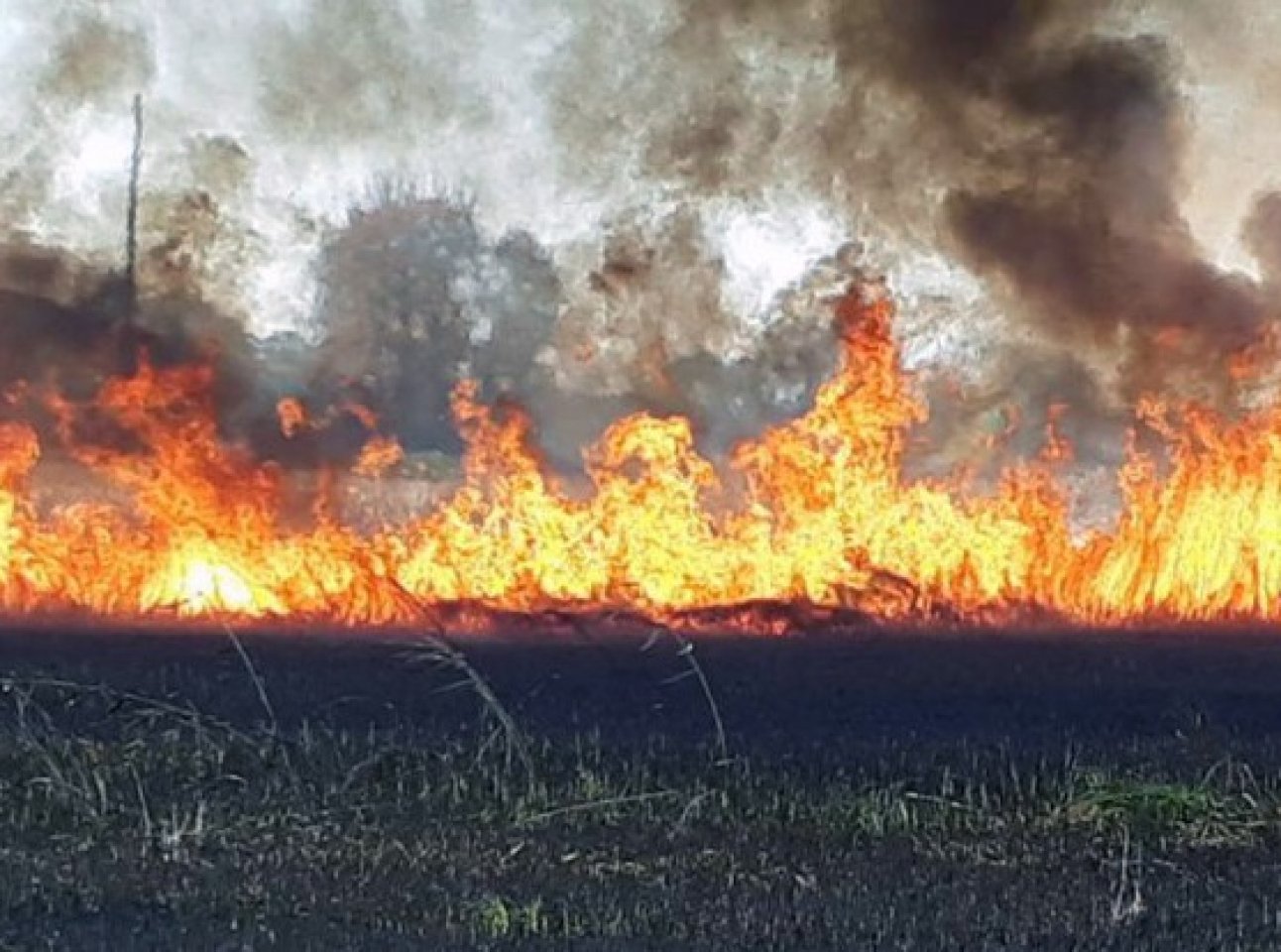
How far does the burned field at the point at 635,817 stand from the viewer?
10734 millimetres

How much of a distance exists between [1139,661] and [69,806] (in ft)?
55.3

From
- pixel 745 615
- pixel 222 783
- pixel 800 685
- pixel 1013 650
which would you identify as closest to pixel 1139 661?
pixel 1013 650

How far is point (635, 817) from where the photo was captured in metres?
13.8

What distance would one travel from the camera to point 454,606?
35.5 m

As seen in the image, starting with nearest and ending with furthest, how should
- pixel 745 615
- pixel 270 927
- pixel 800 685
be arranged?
pixel 270 927, pixel 800 685, pixel 745 615

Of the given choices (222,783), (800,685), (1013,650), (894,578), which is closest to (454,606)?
(894,578)

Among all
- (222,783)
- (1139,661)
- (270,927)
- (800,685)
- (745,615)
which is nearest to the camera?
(270,927)

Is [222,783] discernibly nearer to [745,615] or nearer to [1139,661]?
[1139,661]

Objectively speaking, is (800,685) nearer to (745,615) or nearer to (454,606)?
(745,615)

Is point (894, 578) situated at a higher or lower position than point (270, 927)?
higher

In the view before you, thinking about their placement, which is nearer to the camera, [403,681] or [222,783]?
[222,783]

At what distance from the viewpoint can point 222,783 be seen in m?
15.0

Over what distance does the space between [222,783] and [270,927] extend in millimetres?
4442

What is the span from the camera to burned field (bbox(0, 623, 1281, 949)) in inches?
423
